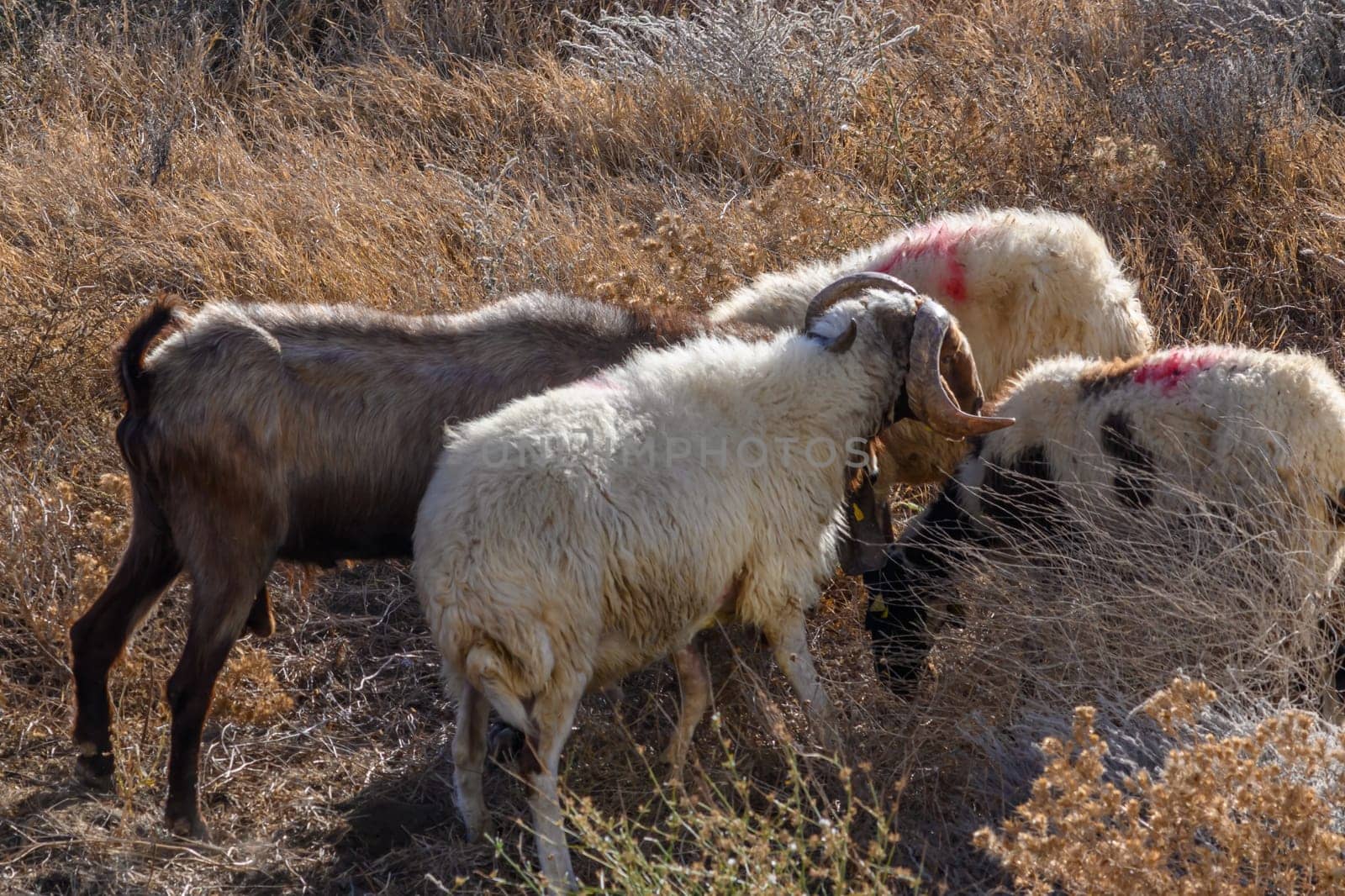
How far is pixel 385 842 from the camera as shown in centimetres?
468

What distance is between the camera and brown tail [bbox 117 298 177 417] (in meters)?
4.48

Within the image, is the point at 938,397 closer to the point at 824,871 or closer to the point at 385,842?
the point at 824,871

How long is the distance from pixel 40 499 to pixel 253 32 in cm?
590

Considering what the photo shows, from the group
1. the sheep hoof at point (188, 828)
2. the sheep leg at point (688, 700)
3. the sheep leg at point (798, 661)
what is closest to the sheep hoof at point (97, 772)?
the sheep hoof at point (188, 828)

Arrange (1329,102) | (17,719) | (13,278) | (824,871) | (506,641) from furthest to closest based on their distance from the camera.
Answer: (1329,102), (13,278), (17,719), (506,641), (824,871)

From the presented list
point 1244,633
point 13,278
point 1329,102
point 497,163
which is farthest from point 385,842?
point 1329,102

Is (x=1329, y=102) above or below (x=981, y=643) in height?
above

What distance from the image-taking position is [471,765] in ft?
14.9

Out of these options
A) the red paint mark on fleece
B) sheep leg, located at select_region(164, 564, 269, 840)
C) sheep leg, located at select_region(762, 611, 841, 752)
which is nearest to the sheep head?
the red paint mark on fleece

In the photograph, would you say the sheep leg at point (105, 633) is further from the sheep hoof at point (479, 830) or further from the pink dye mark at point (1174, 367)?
the pink dye mark at point (1174, 367)

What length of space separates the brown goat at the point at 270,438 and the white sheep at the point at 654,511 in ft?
1.32

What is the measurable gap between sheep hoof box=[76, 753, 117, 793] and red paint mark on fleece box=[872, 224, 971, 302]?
3.36 m

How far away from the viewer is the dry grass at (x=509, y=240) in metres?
4.49

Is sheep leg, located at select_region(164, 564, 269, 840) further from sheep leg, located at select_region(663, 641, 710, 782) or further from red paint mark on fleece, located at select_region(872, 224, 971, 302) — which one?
red paint mark on fleece, located at select_region(872, 224, 971, 302)
